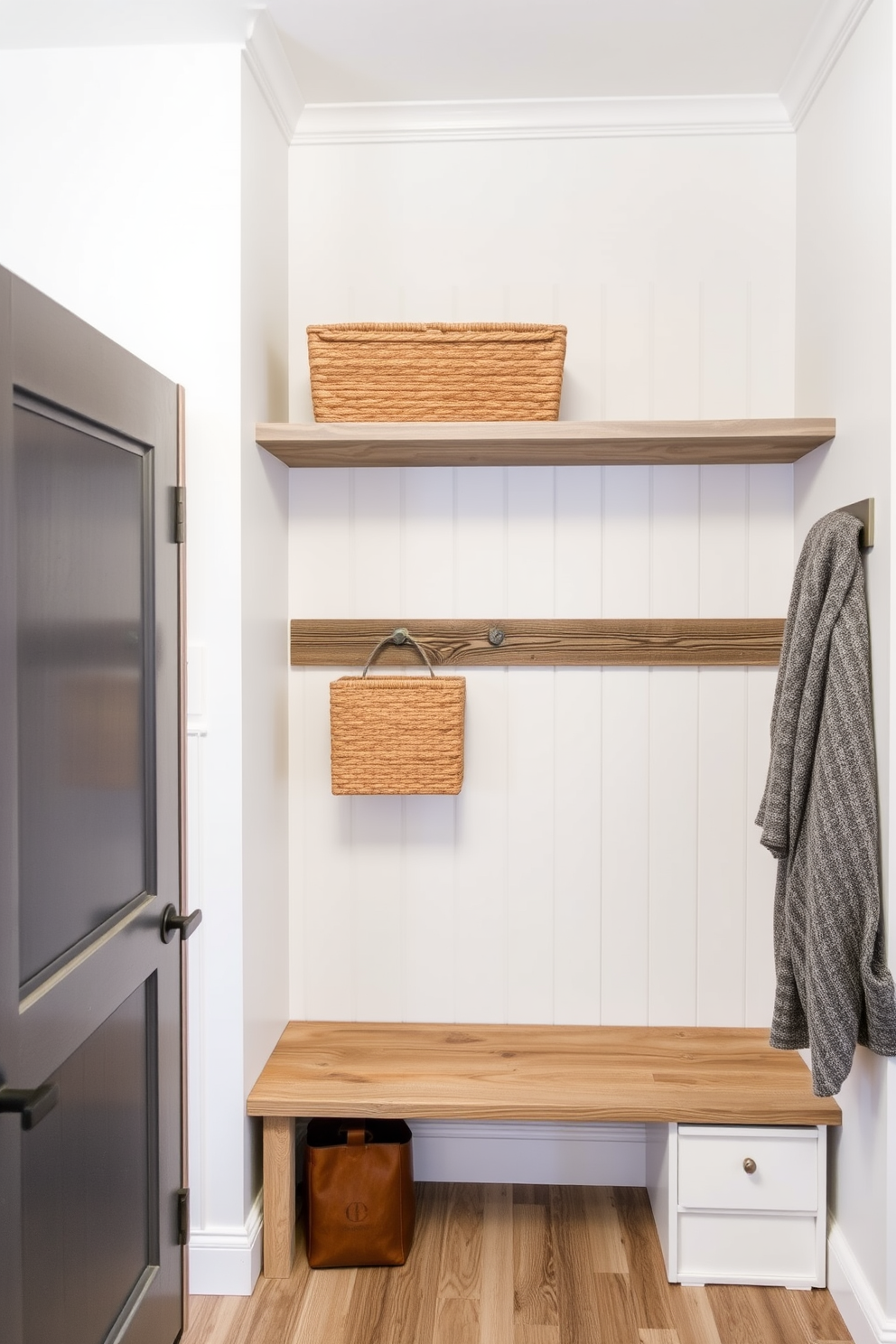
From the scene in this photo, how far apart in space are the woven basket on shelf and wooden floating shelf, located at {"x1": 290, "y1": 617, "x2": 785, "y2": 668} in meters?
0.18

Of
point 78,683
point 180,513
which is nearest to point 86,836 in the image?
point 78,683

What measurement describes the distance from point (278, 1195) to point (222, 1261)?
6.3 inches

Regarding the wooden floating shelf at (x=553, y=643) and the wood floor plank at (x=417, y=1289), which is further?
the wooden floating shelf at (x=553, y=643)

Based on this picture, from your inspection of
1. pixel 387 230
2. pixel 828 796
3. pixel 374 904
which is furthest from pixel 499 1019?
pixel 387 230

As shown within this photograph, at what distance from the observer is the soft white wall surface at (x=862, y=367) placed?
5.72 feet

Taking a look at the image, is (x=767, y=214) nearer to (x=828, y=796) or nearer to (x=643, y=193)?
(x=643, y=193)

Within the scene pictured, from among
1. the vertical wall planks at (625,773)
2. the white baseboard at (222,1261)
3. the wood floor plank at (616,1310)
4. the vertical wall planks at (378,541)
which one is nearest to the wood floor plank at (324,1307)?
the white baseboard at (222,1261)

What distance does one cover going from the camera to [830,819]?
1788mm

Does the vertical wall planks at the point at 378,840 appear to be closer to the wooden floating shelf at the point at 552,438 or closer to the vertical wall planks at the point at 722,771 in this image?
the wooden floating shelf at the point at 552,438

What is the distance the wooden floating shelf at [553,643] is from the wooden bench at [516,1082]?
88 centimetres

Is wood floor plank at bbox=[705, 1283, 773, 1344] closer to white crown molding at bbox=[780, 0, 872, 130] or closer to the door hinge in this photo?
the door hinge

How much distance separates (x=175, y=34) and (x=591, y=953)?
7.06 feet

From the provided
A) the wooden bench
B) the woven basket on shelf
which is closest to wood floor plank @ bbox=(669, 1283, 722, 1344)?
the wooden bench

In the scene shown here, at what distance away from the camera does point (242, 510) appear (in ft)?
6.49
